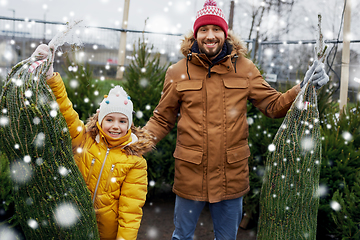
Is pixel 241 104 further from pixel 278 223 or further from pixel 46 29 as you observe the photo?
pixel 46 29

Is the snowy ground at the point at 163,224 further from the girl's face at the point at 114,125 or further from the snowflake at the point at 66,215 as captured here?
the snowflake at the point at 66,215

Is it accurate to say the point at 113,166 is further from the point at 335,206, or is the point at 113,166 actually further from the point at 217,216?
the point at 335,206

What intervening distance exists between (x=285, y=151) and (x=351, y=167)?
1202 millimetres

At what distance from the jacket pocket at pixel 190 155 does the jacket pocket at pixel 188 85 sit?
1.70ft

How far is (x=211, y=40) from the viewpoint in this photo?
2.39 m

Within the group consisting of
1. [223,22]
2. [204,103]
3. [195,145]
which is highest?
[223,22]

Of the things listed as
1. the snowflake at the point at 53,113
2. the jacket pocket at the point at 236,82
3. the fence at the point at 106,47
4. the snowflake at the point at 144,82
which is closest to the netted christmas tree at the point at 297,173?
the jacket pocket at the point at 236,82

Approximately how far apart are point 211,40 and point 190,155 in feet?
3.24

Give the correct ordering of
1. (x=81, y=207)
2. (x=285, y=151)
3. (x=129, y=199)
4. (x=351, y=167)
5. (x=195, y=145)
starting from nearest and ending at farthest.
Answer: (x=81, y=207)
(x=129, y=199)
(x=285, y=151)
(x=195, y=145)
(x=351, y=167)

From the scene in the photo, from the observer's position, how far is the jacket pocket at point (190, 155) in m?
2.38

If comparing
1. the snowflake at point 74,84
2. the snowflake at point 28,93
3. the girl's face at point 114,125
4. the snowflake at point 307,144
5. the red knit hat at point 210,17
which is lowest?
the snowflake at point 307,144

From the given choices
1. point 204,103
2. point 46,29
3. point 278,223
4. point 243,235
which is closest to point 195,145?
point 204,103

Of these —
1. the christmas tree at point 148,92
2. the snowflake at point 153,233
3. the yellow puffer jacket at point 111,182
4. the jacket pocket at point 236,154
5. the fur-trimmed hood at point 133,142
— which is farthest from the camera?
the christmas tree at point 148,92

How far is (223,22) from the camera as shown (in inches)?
96.1
